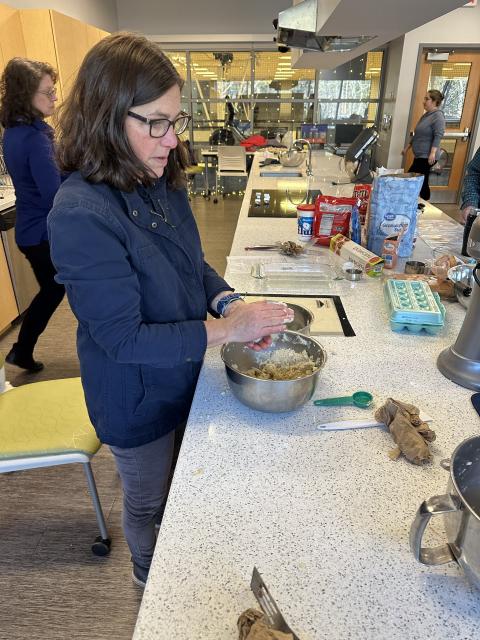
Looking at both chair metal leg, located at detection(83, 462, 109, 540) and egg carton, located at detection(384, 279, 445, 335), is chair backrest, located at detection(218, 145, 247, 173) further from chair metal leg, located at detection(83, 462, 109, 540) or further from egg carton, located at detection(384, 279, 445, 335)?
chair metal leg, located at detection(83, 462, 109, 540)

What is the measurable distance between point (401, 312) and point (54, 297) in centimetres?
191

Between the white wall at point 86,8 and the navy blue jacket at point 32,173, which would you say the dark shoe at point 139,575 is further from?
the white wall at point 86,8

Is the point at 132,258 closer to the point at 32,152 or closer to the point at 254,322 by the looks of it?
the point at 254,322

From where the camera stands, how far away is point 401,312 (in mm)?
1230

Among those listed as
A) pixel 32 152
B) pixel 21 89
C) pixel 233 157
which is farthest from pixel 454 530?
pixel 233 157

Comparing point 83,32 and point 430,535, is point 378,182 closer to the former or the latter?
point 430,535

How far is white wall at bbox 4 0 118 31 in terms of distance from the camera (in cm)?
447

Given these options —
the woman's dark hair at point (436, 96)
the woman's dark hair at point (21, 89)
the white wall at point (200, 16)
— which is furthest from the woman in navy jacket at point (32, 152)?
the white wall at point (200, 16)

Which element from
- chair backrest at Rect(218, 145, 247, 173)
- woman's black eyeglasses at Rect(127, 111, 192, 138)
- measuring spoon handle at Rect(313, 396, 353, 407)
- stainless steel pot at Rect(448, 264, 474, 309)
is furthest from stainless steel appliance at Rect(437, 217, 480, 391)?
chair backrest at Rect(218, 145, 247, 173)

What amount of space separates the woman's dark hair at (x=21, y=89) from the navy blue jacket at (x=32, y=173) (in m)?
0.04

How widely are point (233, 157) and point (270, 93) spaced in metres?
2.01

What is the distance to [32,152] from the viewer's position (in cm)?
217

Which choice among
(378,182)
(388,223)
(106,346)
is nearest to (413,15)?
(378,182)

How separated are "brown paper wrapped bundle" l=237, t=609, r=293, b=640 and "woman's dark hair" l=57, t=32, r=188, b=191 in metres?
0.74
